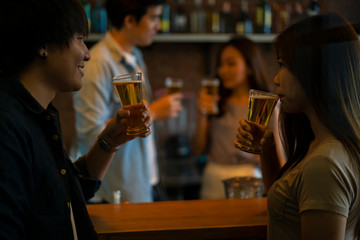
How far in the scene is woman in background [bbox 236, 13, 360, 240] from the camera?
36.6 inches

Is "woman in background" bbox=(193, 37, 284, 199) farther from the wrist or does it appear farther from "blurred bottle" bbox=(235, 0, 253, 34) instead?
"blurred bottle" bbox=(235, 0, 253, 34)

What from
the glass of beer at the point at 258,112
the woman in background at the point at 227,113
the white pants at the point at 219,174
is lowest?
the white pants at the point at 219,174

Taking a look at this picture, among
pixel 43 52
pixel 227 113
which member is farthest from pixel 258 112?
pixel 227 113

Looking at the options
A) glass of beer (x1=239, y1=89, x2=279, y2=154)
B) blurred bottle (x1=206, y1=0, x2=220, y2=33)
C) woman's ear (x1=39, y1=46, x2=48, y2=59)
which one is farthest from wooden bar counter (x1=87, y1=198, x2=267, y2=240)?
blurred bottle (x1=206, y1=0, x2=220, y2=33)

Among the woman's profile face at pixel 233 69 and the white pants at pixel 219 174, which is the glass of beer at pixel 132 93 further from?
the woman's profile face at pixel 233 69

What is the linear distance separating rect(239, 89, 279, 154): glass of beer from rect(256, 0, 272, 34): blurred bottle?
324cm

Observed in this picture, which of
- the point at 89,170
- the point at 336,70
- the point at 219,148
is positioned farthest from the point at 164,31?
the point at 336,70

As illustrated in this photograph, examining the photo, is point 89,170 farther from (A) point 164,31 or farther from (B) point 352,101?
(A) point 164,31

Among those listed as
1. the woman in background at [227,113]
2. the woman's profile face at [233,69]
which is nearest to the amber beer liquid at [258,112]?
the woman in background at [227,113]

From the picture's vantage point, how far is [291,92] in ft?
3.45

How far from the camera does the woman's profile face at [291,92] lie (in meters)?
1.04

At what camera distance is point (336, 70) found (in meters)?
0.99

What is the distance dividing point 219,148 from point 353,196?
166 centimetres

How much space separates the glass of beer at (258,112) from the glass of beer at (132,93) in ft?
1.03
